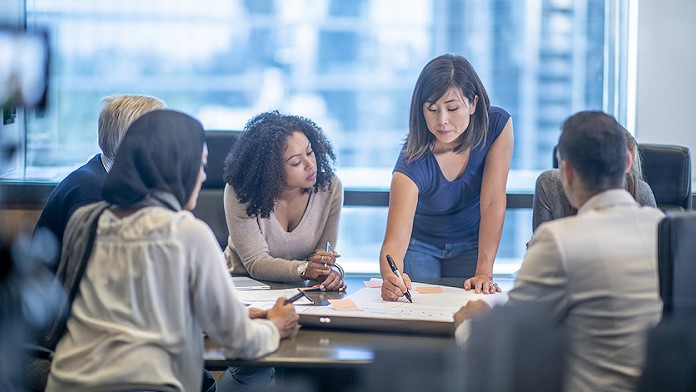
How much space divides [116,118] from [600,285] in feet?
4.78

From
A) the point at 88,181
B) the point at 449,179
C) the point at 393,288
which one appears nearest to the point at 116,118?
the point at 88,181

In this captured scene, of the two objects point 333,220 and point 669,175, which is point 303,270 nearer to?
point 333,220

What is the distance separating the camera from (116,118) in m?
2.37

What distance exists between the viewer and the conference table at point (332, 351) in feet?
5.67

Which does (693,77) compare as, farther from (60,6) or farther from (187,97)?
(60,6)

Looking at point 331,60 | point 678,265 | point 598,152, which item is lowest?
point 678,265

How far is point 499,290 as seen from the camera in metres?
2.34

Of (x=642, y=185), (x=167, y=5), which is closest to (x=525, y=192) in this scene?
(x=642, y=185)

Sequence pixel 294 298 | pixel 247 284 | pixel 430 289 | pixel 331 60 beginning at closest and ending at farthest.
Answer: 1. pixel 294 298
2. pixel 430 289
3. pixel 247 284
4. pixel 331 60

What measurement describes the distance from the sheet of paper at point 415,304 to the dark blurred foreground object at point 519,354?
154 millimetres

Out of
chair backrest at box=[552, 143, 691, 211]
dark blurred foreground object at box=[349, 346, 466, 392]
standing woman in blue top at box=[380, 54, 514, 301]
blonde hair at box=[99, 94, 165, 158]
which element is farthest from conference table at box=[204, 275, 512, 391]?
chair backrest at box=[552, 143, 691, 211]

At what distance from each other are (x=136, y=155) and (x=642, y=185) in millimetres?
1553

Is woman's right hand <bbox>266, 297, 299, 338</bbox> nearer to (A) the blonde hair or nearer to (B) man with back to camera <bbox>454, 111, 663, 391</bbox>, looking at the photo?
(B) man with back to camera <bbox>454, 111, 663, 391</bbox>

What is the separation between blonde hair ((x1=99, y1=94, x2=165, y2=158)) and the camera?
237 cm
